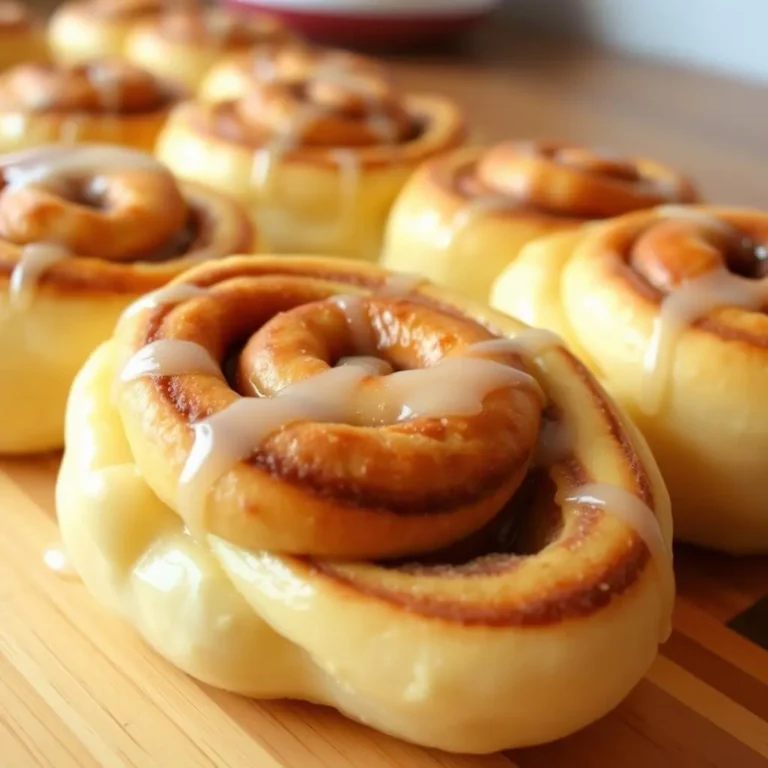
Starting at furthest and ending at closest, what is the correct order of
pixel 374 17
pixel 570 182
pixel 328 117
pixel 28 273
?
pixel 374 17, pixel 328 117, pixel 570 182, pixel 28 273

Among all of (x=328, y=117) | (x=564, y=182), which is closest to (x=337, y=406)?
(x=564, y=182)

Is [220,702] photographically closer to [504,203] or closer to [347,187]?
[504,203]

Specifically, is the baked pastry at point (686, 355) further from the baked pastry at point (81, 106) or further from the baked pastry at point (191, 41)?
the baked pastry at point (191, 41)

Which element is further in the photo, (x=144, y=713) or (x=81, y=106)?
(x=81, y=106)

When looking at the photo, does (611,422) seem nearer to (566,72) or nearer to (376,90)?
(376,90)

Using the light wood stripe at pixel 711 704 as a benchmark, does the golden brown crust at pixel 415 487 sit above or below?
above

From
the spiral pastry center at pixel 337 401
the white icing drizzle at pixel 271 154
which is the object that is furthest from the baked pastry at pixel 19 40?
the spiral pastry center at pixel 337 401

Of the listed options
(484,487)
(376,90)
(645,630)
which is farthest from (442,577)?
(376,90)
